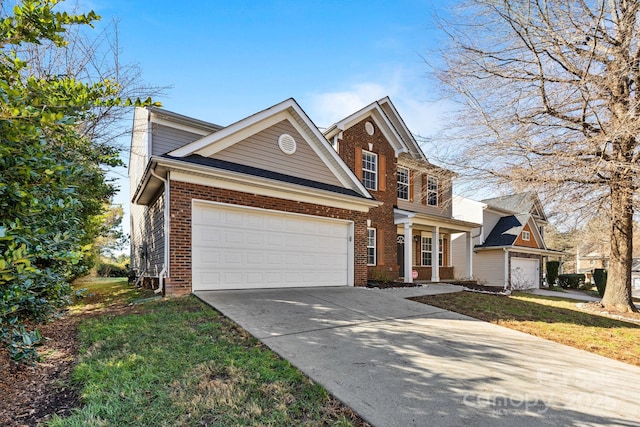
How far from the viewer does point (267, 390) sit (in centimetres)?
352

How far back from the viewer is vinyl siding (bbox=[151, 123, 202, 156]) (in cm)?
1195

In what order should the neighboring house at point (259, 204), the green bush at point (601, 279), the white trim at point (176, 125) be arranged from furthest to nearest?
the green bush at point (601, 279) → the white trim at point (176, 125) → the neighboring house at point (259, 204)

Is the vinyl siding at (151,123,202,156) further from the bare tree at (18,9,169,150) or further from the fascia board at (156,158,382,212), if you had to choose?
the fascia board at (156,158,382,212)

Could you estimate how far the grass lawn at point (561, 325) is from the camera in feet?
21.1

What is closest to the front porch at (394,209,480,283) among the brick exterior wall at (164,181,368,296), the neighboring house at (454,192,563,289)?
the neighboring house at (454,192,563,289)

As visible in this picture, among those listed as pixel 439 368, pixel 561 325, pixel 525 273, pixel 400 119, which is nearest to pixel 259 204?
pixel 439 368

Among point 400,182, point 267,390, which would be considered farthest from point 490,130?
point 267,390

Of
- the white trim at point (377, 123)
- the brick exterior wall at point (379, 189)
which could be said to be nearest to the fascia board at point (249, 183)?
the brick exterior wall at point (379, 189)

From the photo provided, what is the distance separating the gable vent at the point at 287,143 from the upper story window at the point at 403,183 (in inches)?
315

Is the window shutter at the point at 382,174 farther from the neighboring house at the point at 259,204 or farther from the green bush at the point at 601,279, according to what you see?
the green bush at the point at 601,279

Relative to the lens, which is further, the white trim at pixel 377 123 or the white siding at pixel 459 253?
the white siding at pixel 459 253

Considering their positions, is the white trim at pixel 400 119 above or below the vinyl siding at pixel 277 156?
above

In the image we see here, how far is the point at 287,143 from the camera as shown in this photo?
35.0ft

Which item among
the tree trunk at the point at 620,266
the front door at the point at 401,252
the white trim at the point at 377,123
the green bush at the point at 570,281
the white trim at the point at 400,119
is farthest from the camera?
the green bush at the point at 570,281
